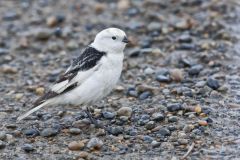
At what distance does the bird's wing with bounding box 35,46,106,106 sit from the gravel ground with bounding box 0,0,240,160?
386mm

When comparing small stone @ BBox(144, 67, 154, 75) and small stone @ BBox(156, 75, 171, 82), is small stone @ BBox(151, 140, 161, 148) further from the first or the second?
small stone @ BBox(144, 67, 154, 75)

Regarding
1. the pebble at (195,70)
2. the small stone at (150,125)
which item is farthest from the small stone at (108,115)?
the pebble at (195,70)

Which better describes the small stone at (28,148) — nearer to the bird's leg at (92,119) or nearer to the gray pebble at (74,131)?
the gray pebble at (74,131)

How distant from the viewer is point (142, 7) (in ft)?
35.3

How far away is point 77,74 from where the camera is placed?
6.80 meters

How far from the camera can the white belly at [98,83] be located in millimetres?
6668

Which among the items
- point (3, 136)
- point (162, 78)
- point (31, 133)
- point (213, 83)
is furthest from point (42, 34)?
point (3, 136)

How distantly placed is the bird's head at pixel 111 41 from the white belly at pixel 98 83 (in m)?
0.16

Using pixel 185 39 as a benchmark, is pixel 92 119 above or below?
below

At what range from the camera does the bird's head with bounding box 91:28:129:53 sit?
6.94 metres

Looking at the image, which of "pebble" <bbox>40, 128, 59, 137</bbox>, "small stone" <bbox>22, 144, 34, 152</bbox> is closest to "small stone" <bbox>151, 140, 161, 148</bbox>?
"pebble" <bbox>40, 128, 59, 137</bbox>

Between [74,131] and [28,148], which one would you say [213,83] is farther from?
[28,148]

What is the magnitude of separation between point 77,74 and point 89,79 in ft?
0.56

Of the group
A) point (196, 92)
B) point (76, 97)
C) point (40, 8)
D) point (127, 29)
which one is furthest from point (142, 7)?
point (76, 97)
